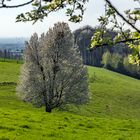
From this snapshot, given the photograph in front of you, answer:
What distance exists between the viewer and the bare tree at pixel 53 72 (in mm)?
49594

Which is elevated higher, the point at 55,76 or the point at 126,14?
the point at 126,14

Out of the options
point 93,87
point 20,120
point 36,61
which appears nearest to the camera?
point 20,120

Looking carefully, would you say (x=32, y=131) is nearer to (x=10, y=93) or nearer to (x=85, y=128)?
(x=85, y=128)

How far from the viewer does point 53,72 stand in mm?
50219

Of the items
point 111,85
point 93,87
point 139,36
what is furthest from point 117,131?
point 111,85

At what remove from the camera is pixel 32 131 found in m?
27.1

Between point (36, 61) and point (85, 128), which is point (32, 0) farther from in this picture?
point (36, 61)

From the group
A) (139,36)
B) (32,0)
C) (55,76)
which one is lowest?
(55,76)

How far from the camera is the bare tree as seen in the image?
163 ft

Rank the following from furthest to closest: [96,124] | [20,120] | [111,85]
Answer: [111,85]
[96,124]
[20,120]

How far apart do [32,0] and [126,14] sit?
204 centimetres

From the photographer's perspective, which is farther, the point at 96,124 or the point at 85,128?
the point at 96,124

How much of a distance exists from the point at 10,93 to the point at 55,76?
27572 mm

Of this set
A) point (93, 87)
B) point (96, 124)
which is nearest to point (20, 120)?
point (96, 124)
